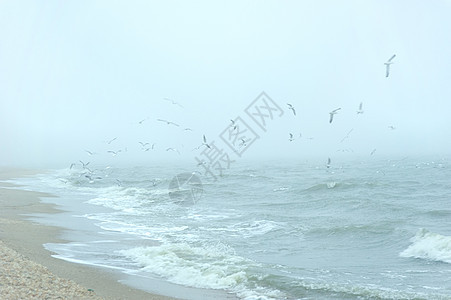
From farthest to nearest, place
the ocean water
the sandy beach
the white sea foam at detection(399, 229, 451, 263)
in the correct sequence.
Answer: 1. the white sea foam at detection(399, 229, 451, 263)
2. the ocean water
3. the sandy beach

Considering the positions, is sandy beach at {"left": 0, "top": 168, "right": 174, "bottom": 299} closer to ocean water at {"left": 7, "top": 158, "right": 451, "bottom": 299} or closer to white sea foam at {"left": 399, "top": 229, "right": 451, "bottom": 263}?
ocean water at {"left": 7, "top": 158, "right": 451, "bottom": 299}

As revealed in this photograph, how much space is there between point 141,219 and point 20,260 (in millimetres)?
11478

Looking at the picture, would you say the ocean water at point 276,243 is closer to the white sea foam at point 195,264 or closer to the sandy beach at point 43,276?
the white sea foam at point 195,264

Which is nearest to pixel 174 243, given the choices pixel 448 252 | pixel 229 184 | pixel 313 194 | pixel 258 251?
pixel 258 251

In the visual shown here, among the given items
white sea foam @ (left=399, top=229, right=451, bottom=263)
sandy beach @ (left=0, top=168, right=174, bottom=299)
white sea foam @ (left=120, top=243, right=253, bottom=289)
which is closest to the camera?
sandy beach @ (left=0, top=168, right=174, bottom=299)

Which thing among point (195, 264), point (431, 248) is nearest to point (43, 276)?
A: point (195, 264)

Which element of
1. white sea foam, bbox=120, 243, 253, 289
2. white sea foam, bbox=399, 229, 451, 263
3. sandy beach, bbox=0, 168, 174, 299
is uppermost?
sandy beach, bbox=0, 168, 174, 299

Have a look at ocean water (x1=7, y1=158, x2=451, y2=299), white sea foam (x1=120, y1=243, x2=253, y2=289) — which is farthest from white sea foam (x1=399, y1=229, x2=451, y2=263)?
white sea foam (x1=120, y1=243, x2=253, y2=289)

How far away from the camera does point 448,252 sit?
1483cm

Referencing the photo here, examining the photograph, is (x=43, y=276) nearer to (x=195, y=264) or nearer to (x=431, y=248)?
(x=195, y=264)

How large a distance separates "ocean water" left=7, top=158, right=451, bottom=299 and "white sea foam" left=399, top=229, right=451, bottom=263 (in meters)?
0.04

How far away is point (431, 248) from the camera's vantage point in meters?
15.3

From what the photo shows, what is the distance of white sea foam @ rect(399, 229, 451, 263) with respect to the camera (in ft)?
48.2

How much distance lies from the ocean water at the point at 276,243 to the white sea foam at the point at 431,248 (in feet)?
0.14
